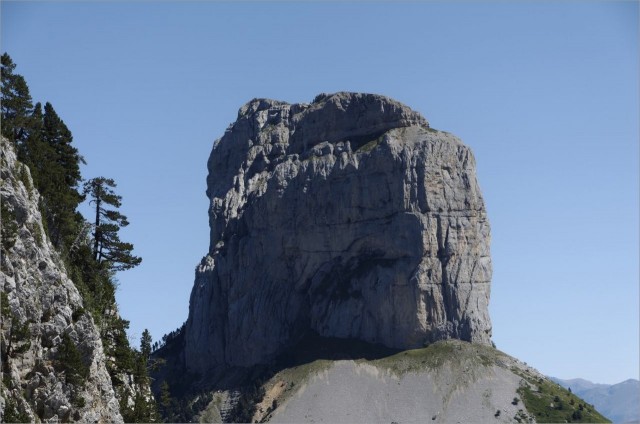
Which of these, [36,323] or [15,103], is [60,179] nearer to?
[15,103]

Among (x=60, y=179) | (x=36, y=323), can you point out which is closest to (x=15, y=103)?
(x=60, y=179)

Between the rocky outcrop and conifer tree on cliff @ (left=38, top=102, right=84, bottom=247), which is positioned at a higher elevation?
conifer tree on cliff @ (left=38, top=102, right=84, bottom=247)

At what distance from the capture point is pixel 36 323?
91.3 metres

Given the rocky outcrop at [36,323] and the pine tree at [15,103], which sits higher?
the pine tree at [15,103]

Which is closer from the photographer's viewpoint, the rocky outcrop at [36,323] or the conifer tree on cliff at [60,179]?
A: the rocky outcrop at [36,323]

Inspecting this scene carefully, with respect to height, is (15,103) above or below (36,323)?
above

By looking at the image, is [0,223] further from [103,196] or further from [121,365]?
[103,196]

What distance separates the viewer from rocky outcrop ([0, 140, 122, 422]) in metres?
86.9

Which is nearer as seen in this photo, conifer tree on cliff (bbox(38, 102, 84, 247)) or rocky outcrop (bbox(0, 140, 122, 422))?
rocky outcrop (bbox(0, 140, 122, 422))

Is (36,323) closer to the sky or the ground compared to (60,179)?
closer to the ground

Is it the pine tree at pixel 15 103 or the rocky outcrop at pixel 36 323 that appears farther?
the pine tree at pixel 15 103

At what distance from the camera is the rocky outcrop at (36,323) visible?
285 feet

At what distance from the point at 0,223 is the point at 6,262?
9.71 feet

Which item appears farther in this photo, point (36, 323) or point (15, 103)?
point (15, 103)
